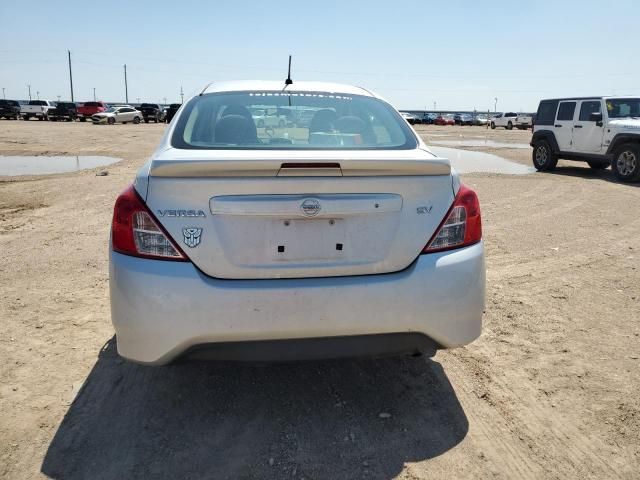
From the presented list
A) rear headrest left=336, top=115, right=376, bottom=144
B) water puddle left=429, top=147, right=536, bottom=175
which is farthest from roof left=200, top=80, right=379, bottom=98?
water puddle left=429, top=147, right=536, bottom=175

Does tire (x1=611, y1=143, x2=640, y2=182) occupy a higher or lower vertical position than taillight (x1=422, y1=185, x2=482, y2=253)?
lower

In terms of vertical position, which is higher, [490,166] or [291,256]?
[291,256]

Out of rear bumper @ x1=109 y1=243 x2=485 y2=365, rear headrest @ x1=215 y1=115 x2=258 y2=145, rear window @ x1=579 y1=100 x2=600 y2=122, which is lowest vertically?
rear bumper @ x1=109 y1=243 x2=485 y2=365

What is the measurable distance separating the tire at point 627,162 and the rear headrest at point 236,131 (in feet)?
39.5

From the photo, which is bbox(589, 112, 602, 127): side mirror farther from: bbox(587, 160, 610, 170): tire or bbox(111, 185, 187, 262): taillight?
bbox(111, 185, 187, 262): taillight

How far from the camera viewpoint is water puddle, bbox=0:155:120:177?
13172 millimetres

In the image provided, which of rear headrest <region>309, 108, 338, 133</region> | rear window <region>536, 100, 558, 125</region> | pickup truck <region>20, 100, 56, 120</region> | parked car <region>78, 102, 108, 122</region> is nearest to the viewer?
rear headrest <region>309, 108, 338, 133</region>

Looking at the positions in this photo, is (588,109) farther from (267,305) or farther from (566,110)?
(267,305)

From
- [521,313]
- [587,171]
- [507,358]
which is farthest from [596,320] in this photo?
[587,171]

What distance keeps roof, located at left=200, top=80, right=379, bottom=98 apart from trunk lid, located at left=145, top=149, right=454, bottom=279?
1.22 meters

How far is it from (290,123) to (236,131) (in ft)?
1.86

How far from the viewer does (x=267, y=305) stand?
2324 mm

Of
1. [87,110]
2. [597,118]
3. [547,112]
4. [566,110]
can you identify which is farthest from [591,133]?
[87,110]

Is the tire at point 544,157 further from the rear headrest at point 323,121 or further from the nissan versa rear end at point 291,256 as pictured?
the nissan versa rear end at point 291,256
